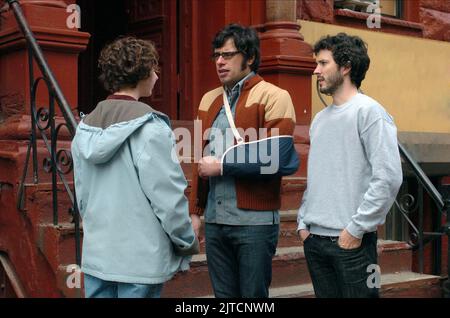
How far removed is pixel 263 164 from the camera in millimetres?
3748

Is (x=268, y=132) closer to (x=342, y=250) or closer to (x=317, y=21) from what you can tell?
(x=342, y=250)

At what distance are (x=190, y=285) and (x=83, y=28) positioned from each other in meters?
5.19

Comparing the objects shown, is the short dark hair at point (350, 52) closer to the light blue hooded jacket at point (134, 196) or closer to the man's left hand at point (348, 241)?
the man's left hand at point (348, 241)

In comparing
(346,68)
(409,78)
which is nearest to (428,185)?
(346,68)

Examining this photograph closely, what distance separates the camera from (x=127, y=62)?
3.29 meters

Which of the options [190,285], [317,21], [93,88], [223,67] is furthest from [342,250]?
[93,88]

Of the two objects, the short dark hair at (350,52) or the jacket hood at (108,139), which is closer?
the jacket hood at (108,139)

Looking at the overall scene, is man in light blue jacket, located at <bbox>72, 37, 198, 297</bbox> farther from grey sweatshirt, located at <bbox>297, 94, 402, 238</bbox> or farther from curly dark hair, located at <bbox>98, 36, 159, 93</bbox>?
grey sweatshirt, located at <bbox>297, 94, 402, 238</bbox>

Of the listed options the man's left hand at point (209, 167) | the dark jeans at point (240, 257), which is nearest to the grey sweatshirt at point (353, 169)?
the dark jeans at point (240, 257)

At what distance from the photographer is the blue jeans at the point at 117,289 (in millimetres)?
3223

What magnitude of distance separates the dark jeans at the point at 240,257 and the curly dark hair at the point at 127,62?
98cm

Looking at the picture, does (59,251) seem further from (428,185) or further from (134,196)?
(428,185)

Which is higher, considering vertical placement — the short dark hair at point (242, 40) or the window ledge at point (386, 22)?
the window ledge at point (386, 22)

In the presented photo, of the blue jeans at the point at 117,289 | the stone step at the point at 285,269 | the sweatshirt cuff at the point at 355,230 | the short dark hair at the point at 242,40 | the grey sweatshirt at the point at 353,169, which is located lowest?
the stone step at the point at 285,269
